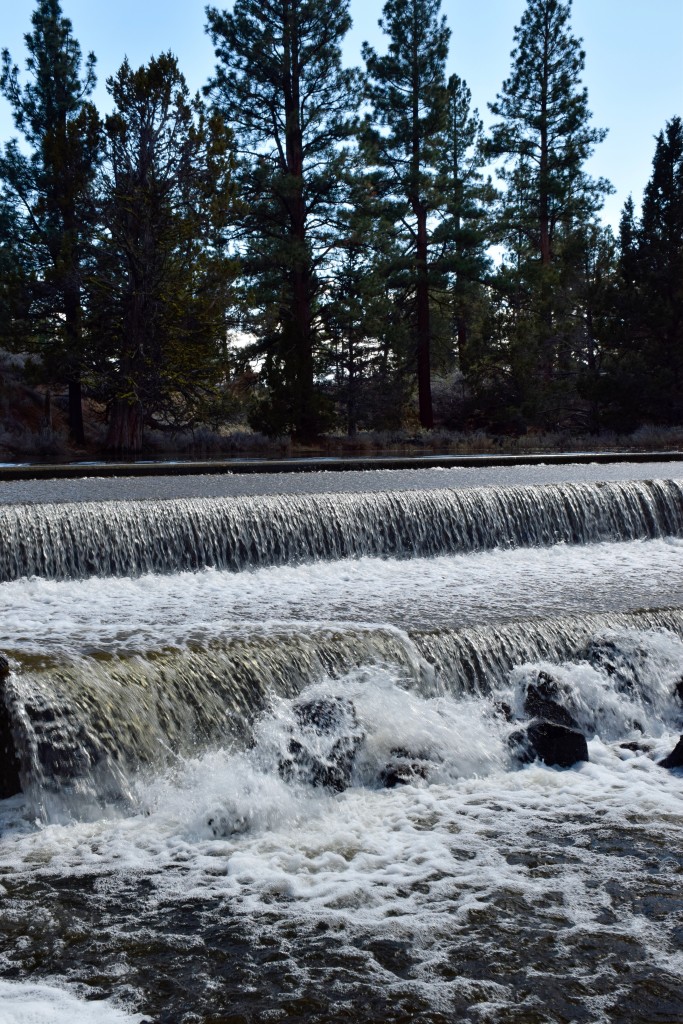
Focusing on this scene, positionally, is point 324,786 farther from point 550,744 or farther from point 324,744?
point 550,744

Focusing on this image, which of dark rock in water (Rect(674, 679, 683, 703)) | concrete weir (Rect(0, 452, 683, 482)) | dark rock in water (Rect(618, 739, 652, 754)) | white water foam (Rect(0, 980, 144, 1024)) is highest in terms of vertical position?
concrete weir (Rect(0, 452, 683, 482))

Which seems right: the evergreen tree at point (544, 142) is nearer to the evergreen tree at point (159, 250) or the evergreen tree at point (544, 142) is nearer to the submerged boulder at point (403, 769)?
the evergreen tree at point (159, 250)

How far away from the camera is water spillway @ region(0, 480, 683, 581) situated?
318 inches

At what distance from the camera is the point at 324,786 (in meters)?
4.73

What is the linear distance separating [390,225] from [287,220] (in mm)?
2418

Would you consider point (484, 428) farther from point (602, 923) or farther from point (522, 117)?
A: point (602, 923)

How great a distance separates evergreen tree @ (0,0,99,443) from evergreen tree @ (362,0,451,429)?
279 inches

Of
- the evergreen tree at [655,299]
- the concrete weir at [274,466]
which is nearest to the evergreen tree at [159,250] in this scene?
the concrete weir at [274,466]

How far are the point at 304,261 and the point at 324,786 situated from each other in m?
17.5

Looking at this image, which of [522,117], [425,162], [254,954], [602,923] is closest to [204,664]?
[254,954]

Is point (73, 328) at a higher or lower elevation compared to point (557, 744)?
higher

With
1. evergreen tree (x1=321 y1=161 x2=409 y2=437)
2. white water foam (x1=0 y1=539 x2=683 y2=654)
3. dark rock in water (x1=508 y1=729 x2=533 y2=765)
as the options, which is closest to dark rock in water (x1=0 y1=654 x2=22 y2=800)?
white water foam (x1=0 y1=539 x2=683 y2=654)

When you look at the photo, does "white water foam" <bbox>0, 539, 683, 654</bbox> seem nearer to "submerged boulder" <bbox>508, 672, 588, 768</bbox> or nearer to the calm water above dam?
the calm water above dam

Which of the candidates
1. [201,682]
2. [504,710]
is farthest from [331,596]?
[201,682]
